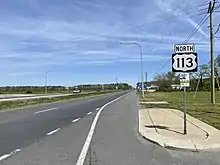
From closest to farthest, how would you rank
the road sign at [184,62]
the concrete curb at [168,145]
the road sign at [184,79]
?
the concrete curb at [168,145]
the road sign at [184,62]
the road sign at [184,79]

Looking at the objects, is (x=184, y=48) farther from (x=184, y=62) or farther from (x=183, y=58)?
(x=184, y=62)

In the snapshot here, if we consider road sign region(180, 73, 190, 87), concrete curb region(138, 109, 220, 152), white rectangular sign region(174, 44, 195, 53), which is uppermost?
white rectangular sign region(174, 44, 195, 53)

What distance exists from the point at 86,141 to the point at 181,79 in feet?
13.6

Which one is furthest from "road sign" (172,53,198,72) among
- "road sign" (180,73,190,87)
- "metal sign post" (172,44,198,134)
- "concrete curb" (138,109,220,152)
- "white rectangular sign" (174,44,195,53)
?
"concrete curb" (138,109,220,152)

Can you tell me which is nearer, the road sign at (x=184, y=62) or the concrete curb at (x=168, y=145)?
the concrete curb at (x=168, y=145)

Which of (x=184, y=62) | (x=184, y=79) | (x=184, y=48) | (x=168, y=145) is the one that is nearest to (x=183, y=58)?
(x=184, y=62)

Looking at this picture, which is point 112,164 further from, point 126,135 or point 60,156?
point 126,135

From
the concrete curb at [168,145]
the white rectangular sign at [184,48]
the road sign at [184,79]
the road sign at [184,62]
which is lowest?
the concrete curb at [168,145]

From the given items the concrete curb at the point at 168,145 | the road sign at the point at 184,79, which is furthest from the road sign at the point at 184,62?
the concrete curb at the point at 168,145

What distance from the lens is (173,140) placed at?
11.8 m

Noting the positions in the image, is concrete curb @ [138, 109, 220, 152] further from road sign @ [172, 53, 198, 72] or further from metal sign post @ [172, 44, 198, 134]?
road sign @ [172, 53, 198, 72]

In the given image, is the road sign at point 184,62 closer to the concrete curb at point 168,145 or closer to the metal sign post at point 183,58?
the metal sign post at point 183,58

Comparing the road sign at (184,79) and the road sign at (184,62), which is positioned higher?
the road sign at (184,62)

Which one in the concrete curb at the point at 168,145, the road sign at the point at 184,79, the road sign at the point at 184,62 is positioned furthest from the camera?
the road sign at the point at 184,79
